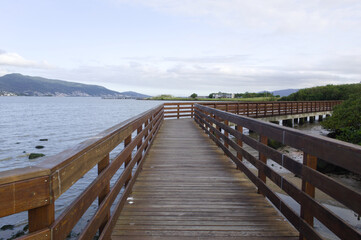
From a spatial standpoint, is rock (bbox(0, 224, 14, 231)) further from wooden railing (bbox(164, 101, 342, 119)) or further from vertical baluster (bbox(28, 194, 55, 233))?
wooden railing (bbox(164, 101, 342, 119))

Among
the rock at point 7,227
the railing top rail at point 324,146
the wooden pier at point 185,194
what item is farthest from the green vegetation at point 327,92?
the railing top rail at point 324,146

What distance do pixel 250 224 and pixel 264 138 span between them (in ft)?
3.69

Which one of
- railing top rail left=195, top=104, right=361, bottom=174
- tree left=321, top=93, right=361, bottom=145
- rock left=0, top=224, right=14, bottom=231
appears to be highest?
railing top rail left=195, top=104, right=361, bottom=174

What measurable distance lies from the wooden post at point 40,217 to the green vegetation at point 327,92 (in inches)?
1989

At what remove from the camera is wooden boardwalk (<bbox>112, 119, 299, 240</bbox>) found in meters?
2.95

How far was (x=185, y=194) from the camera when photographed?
416cm

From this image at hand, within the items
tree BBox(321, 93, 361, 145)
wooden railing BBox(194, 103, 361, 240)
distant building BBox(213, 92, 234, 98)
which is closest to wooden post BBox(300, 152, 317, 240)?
wooden railing BBox(194, 103, 361, 240)

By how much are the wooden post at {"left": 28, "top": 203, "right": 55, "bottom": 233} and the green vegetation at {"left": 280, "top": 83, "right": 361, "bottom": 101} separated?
50.5 metres

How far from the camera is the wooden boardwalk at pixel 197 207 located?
116 inches

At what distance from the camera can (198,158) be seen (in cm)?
679

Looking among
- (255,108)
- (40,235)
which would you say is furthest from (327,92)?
(40,235)

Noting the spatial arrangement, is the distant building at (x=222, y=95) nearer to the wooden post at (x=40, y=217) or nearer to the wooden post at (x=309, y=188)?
the wooden post at (x=309, y=188)

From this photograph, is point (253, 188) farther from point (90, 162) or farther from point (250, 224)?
point (90, 162)

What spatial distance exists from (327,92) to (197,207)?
53817 millimetres
